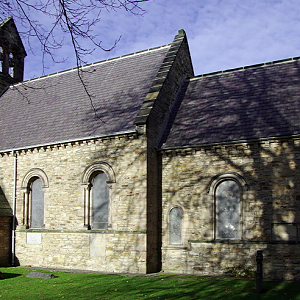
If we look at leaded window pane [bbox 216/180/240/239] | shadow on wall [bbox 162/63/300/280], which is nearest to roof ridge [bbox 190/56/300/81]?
shadow on wall [bbox 162/63/300/280]

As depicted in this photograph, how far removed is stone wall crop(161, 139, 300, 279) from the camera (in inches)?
572

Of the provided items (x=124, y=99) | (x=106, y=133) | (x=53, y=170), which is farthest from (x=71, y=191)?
(x=124, y=99)

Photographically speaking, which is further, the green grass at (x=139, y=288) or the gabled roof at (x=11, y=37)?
the gabled roof at (x=11, y=37)

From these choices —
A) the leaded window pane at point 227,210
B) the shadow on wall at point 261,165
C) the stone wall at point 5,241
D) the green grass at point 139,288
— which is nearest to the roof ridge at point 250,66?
the shadow on wall at point 261,165

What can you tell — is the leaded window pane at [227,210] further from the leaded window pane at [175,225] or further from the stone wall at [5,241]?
the stone wall at [5,241]

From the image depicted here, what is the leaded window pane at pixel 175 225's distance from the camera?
16.6 metres

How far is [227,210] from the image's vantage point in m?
15.8

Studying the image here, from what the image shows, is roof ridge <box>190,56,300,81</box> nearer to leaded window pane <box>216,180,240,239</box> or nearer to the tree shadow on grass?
leaded window pane <box>216,180,240,239</box>

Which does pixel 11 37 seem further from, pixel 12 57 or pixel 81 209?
pixel 81 209

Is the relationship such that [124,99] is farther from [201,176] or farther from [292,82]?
[292,82]

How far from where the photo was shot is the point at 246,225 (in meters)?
15.2

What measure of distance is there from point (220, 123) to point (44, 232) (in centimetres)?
929

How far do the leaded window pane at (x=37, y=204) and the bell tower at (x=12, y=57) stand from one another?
1043 cm

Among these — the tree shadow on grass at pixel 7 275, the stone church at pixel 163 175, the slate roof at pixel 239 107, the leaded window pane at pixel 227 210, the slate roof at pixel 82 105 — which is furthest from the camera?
the slate roof at pixel 82 105
